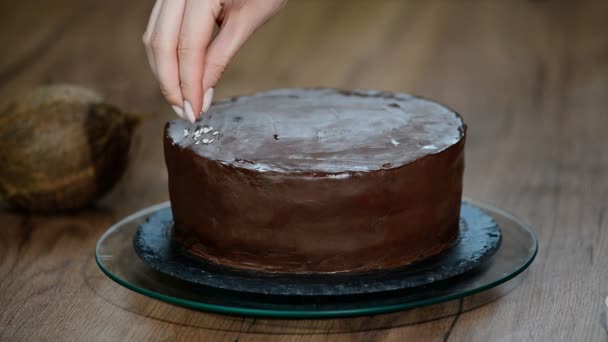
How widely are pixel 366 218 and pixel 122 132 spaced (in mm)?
751

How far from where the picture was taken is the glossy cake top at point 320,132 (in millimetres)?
1463

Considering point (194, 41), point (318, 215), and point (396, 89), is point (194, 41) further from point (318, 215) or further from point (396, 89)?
point (396, 89)

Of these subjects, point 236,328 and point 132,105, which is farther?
point 132,105

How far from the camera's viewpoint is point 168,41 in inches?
57.7

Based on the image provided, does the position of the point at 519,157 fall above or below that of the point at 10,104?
below

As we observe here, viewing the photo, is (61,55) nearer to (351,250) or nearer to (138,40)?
(138,40)

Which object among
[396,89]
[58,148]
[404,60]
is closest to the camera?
[58,148]

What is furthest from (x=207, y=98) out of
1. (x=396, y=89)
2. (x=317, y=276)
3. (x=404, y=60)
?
(x=404, y=60)

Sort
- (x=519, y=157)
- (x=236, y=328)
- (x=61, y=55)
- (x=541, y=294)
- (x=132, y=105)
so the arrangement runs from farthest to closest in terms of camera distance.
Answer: (x=61, y=55), (x=132, y=105), (x=519, y=157), (x=541, y=294), (x=236, y=328)

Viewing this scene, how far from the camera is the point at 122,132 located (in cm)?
200

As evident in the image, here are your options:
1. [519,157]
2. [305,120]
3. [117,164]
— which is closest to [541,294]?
[305,120]

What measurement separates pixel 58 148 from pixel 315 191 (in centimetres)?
71

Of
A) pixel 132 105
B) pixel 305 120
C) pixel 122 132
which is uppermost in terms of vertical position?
pixel 305 120

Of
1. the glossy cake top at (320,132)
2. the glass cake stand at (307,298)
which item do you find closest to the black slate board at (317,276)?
the glass cake stand at (307,298)
